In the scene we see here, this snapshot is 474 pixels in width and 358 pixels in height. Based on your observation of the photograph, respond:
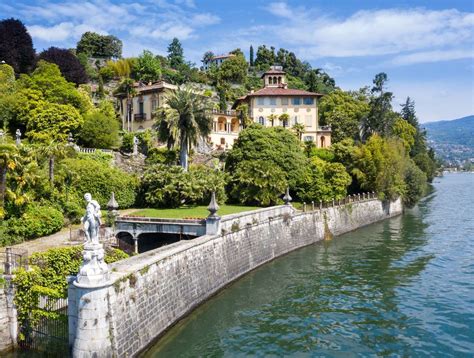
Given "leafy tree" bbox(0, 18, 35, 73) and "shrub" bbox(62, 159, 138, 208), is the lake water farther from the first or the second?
"leafy tree" bbox(0, 18, 35, 73)

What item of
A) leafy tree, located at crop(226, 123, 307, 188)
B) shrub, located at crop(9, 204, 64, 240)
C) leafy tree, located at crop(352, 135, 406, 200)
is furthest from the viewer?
leafy tree, located at crop(352, 135, 406, 200)

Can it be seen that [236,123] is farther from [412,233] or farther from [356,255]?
[356,255]

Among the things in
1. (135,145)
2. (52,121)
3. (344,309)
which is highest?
(52,121)

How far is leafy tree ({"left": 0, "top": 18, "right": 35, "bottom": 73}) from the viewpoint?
56.8 meters

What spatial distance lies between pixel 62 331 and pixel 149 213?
16.3m

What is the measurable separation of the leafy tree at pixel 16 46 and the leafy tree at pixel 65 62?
2.03 m

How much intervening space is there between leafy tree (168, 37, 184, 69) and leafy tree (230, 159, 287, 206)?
86810mm

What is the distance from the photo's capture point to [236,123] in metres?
66.4

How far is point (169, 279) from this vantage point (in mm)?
19062

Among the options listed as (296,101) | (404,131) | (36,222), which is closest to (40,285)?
(36,222)

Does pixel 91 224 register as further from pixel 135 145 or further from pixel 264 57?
pixel 264 57

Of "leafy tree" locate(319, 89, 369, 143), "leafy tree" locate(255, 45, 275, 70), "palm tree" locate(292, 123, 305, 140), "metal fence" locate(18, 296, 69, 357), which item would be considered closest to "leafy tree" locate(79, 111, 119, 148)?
"palm tree" locate(292, 123, 305, 140)

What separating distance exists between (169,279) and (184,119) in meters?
21.2

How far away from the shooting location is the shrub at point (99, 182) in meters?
31.1
